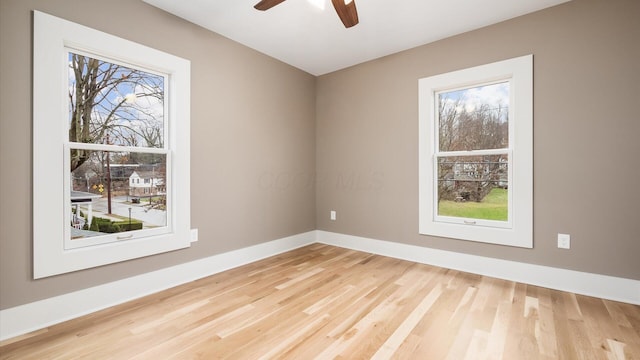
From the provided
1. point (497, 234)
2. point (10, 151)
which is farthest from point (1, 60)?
point (497, 234)

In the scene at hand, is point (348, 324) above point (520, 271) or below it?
below

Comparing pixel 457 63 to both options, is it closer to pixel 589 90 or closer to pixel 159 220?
pixel 589 90

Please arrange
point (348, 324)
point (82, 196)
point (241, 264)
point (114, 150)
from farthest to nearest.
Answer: point (241, 264)
point (114, 150)
point (82, 196)
point (348, 324)

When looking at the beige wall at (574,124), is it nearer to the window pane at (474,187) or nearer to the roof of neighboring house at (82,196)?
the window pane at (474,187)

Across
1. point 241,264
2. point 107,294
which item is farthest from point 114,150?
point 241,264

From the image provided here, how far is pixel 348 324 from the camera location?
1950 mm

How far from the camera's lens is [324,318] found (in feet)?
6.67

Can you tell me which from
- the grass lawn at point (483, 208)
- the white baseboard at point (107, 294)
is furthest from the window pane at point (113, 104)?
the grass lawn at point (483, 208)

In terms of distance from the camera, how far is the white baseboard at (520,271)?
7.47ft

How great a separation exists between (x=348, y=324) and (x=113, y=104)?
2544 millimetres

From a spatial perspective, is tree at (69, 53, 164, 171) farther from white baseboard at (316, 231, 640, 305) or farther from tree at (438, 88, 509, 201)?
tree at (438, 88, 509, 201)

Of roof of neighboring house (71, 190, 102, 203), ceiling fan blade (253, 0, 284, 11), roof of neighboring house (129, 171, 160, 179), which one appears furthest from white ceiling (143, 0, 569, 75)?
roof of neighboring house (71, 190, 102, 203)

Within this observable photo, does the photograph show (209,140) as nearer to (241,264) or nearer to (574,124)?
(241,264)

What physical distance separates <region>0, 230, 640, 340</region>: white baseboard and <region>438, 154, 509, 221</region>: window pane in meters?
0.47
